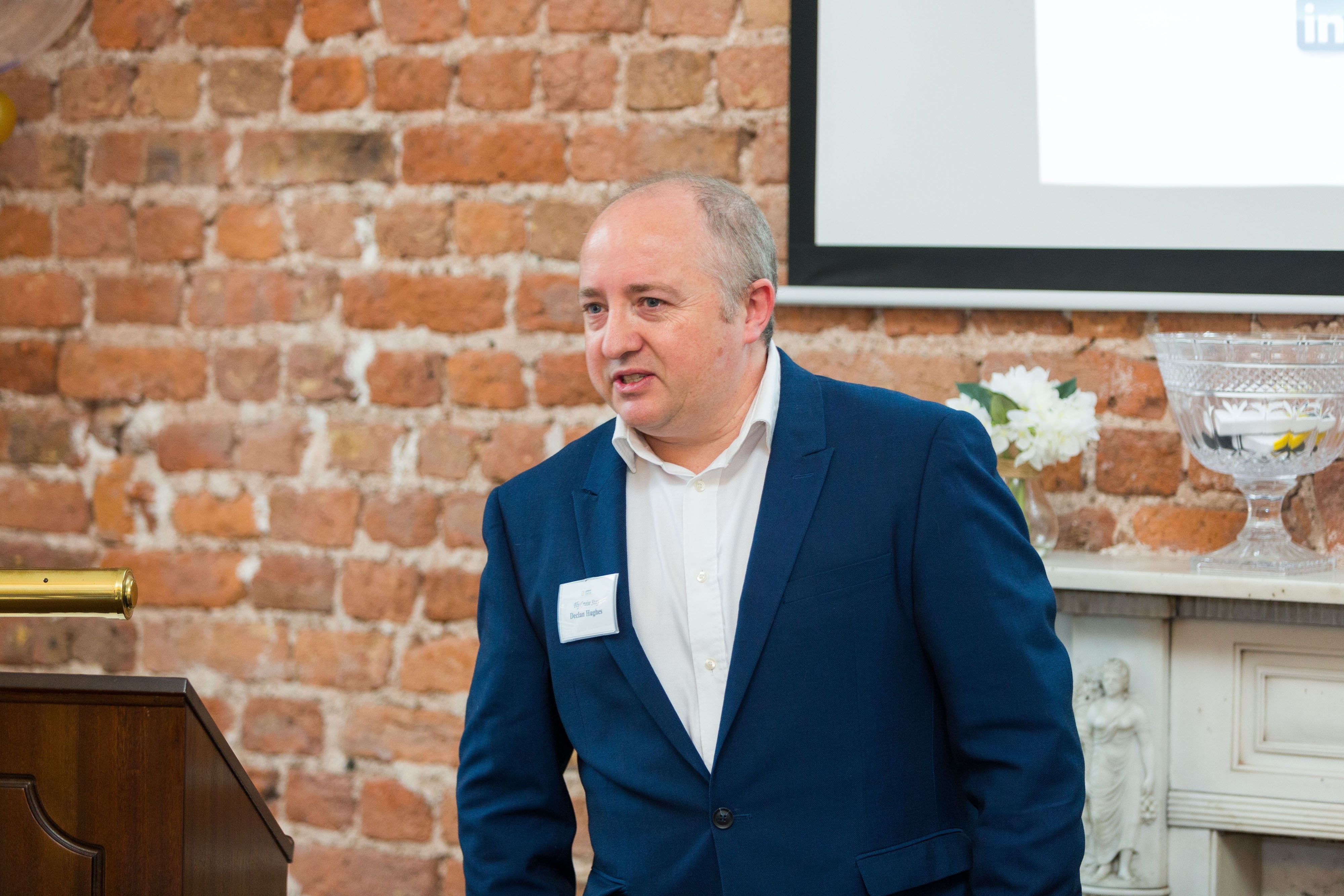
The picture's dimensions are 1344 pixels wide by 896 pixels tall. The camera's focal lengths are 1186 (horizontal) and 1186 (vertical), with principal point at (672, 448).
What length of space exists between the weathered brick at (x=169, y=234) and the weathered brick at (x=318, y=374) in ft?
A: 0.90

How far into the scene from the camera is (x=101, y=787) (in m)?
0.86

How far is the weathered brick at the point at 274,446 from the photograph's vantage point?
7.05 feet

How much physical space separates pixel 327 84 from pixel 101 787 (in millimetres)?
1555

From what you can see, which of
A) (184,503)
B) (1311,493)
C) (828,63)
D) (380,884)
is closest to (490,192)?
(828,63)

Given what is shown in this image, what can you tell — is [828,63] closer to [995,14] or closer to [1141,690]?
[995,14]

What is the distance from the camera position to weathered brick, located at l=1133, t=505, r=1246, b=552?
1.80m

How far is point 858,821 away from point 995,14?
1.25 metres

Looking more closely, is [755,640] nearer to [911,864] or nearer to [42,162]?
[911,864]

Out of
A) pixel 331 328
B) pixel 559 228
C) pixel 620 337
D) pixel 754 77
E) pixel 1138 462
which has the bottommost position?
pixel 1138 462

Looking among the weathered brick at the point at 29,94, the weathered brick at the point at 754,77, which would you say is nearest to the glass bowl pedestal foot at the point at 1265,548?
the weathered brick at the point at 754,77

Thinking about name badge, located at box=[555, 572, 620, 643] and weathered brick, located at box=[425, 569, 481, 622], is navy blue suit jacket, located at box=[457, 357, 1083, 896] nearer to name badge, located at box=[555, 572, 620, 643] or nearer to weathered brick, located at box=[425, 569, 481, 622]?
name badge, located at box=[555, 572, 620, 643]

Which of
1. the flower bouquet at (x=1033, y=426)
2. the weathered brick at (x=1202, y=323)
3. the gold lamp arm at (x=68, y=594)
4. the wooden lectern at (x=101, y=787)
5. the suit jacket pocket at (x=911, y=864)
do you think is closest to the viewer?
the gold lamp arm at (x=68, y=594)

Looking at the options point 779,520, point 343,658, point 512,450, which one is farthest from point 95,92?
point 779,520

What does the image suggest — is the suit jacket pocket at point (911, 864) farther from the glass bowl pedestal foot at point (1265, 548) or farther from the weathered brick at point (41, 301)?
the weathered brick at point (41, 301)
